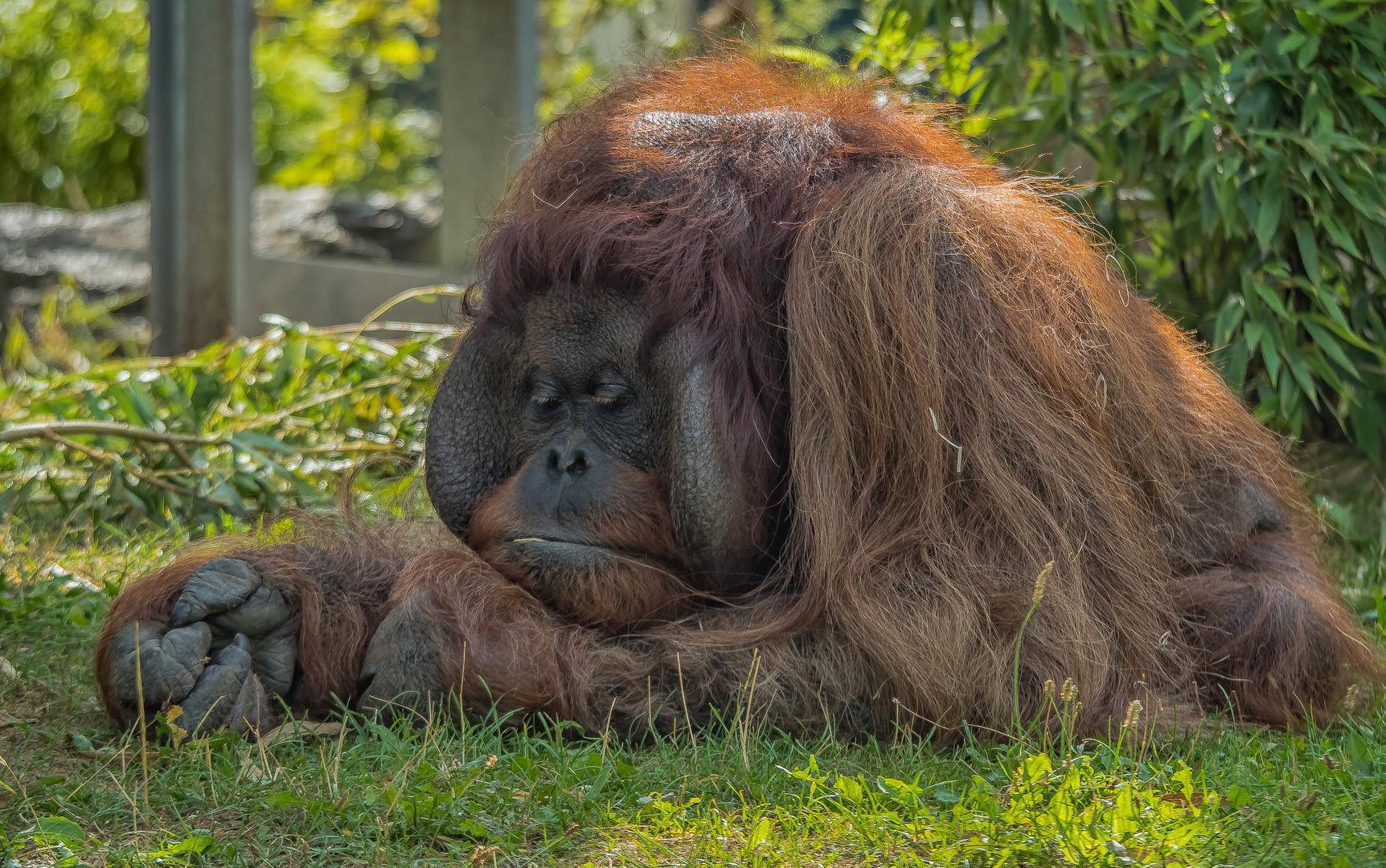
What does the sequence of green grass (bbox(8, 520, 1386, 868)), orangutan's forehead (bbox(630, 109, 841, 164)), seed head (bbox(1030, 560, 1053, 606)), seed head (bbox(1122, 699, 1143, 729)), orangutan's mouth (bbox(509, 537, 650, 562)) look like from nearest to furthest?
1. green grass (bbox(8, 520, 1386, 868))
2. seed head (bbox(1122, 699, 1143, 729))
3. seed head (bbox(1030, 560, 1053, 606))
4. orangutan's mouth (bbox(509, 537, 650, 562))
5. orangutan's forehead (bbox(630, 109, 841, 164))

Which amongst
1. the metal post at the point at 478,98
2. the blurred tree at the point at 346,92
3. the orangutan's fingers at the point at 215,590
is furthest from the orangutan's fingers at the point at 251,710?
the blurred tree at the point at 346,92

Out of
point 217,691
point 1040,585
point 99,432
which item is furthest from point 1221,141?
point 99,432

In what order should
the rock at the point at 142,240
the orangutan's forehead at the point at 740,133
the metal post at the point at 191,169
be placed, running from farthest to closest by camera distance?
the rock at the point at 142,240
the metal post at the point at 191,169
the orangutan's forehead at the point at 740,133

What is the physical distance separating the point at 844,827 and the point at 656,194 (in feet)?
3.64

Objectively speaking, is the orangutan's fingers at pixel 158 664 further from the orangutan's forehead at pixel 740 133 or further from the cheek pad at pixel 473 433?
the orangutan's forehead at pixel 740 133

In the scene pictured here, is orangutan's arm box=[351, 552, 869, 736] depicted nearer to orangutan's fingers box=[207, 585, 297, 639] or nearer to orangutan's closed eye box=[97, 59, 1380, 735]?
orangutan's closed eye box=[97, 59, 1380, 735]

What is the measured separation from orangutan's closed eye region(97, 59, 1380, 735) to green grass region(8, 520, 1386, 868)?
0.32 ft

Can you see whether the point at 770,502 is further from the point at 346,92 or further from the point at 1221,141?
the point at 346,92

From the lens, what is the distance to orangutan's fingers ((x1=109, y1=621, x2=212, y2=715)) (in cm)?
199

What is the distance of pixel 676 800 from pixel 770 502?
2.04 feet

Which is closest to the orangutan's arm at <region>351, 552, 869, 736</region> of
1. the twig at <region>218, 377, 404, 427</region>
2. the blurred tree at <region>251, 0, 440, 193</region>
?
the twig at <region>218, 377, 404, 427</region>

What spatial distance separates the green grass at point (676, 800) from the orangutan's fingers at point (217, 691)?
37 mm

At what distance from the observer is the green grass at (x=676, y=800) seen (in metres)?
1.66

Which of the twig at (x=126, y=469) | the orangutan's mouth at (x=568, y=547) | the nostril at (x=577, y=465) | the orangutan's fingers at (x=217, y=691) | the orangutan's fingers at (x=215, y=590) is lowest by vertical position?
the twig at (x=126, y=469)
